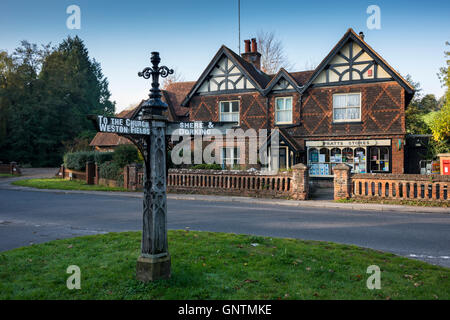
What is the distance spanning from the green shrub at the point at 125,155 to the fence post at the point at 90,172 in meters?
2.93

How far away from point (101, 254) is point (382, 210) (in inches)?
446

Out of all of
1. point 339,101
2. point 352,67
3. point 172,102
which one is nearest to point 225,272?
point 339,101

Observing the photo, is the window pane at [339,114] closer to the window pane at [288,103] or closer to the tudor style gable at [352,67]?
the tudor style gable at [352,67]

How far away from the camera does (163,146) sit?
16.9 ft

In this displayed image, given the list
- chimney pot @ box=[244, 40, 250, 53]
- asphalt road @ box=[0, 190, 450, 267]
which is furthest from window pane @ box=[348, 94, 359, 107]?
chimney pot @ box=[244, 40, 250, 53]

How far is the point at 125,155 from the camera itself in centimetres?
2264

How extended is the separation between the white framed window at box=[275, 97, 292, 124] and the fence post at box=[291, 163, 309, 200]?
8385 millimetres

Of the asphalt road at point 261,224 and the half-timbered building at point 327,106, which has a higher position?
the half-timbered building at point 327,106

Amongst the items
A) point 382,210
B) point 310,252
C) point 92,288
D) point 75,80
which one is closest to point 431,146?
point 382,210

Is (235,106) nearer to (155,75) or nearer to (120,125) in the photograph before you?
(155,75)

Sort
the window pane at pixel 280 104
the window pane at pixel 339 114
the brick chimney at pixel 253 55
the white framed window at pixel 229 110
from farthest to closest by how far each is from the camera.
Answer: the brick chimney at pixel 253 55
the white framed window at pixel 229 110
the window pane at pixel 280 104
the window pane at pixel 339 114

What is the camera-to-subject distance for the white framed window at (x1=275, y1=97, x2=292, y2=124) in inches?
947

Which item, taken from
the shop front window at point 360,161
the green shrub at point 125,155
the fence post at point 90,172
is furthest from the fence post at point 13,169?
the shop front window at point 360,161

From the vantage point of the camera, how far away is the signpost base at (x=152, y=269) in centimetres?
470
